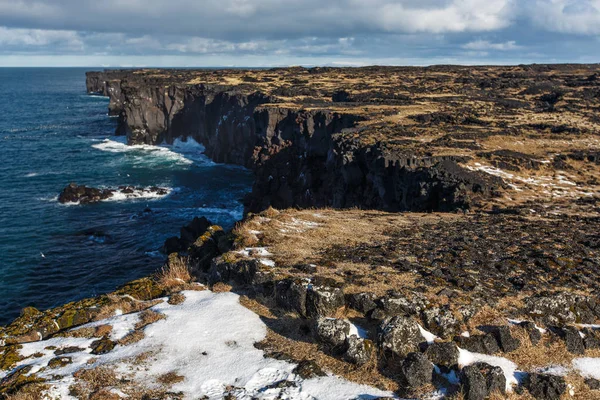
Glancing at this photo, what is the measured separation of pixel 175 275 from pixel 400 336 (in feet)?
29.9

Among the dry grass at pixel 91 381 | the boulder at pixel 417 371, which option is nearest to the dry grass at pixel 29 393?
the dry grass at pixel 91 381

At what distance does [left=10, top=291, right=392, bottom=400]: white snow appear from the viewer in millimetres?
9758

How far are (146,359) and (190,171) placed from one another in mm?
67148

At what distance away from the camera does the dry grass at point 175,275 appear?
15.8 m

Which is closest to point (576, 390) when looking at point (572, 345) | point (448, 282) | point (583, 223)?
point (572, 345)

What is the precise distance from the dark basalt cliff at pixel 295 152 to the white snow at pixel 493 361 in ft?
56.1

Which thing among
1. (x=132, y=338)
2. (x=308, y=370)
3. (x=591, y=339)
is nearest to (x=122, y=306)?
(x=132, y=338)

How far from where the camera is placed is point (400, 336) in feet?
35.3

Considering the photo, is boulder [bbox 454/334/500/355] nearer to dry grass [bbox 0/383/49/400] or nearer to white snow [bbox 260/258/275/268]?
white snow [bbox 260/258/275/268]

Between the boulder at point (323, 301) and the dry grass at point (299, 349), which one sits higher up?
the boulder at point (323, 301)

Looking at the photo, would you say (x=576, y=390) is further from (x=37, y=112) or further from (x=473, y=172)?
(x=37, y=112)

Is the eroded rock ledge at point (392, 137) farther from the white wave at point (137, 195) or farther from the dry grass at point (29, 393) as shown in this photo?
the dry grass at point (29, 393)

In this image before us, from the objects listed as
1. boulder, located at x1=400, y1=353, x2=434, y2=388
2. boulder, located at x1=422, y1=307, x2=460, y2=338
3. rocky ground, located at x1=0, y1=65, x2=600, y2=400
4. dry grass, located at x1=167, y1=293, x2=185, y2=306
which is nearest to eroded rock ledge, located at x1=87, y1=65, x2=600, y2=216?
rocky ground, located at x1=0, y1=65, x2=600, y2=400

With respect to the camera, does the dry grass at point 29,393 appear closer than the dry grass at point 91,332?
Yes
